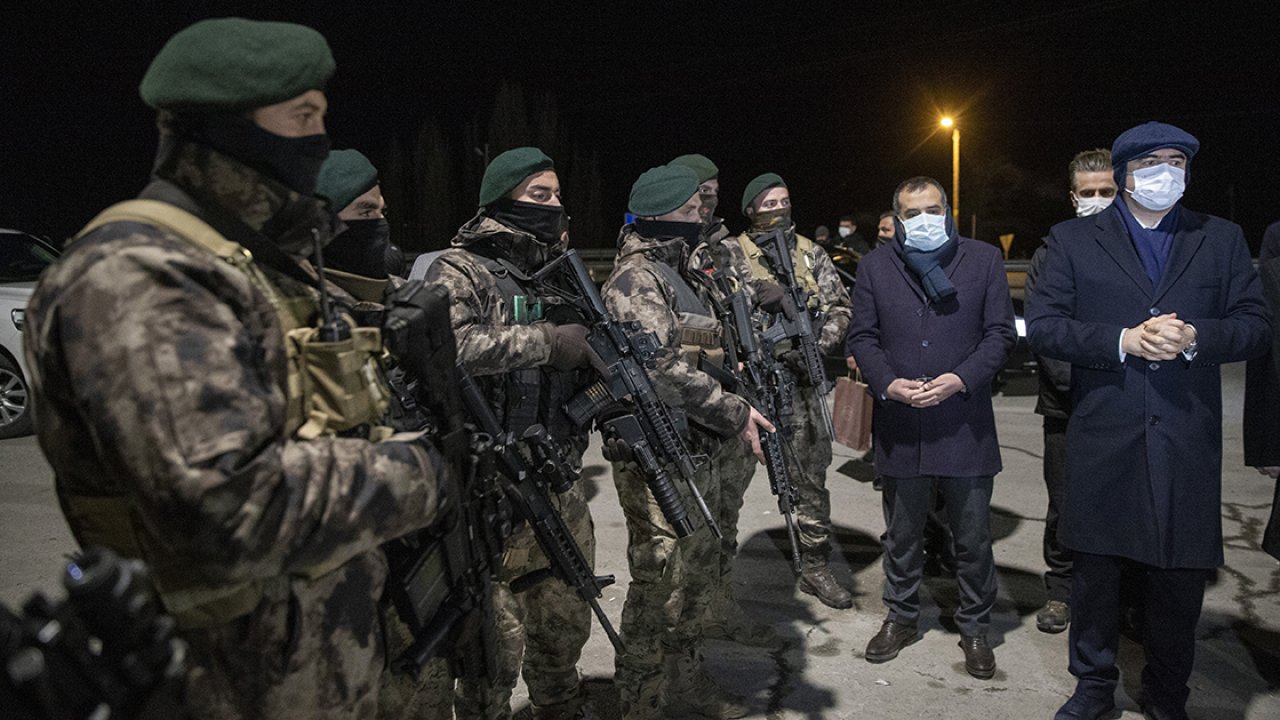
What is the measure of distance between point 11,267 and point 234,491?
26.5ft

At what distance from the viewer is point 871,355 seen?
3.68 m

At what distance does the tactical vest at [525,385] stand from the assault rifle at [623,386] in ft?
0.17

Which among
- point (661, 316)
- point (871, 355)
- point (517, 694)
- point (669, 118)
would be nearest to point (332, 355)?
point (661, 316)

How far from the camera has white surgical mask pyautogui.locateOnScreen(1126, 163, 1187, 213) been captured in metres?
2.86

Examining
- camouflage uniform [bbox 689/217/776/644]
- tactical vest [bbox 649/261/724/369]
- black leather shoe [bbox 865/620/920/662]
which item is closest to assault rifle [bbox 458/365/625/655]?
tactical vest [bbox 649/261/724/369]

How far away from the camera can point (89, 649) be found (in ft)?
3.41

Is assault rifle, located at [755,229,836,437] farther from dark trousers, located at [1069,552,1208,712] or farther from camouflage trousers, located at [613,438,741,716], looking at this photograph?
dark trousers, located at [1069,552,1208,712]

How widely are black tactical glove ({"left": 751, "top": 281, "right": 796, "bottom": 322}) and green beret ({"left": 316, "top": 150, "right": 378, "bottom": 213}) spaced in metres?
2.42

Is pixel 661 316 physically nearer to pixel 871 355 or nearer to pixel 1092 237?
pixel 871 355

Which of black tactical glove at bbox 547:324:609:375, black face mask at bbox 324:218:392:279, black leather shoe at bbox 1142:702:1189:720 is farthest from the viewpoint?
black leather shoe at bbox 1142:702:1189:720

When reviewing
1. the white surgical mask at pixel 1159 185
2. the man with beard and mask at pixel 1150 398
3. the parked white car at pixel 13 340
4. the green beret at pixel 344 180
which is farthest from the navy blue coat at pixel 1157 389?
the parked white car at pixel 13 340

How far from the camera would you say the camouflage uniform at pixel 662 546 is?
3016 millimetres

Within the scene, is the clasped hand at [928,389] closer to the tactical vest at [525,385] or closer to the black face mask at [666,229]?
the black face mask at [666,229]

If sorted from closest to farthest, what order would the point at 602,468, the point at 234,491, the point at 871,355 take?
the point at 234,491 < the point at 871,355 < the point at 602,468
